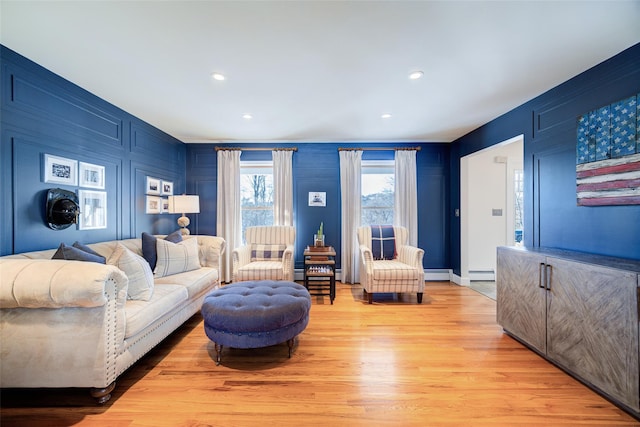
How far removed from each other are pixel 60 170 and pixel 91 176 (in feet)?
1.05

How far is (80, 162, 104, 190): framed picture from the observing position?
98.3 inches

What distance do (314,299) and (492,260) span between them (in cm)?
334

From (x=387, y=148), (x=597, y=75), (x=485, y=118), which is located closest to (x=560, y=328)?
(x=597, y=75)

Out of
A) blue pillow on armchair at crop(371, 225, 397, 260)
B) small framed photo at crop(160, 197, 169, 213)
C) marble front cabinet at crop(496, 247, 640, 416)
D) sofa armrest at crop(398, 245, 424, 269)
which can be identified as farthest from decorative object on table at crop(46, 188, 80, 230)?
A: marble front cabinet at crop(496, 247, 640, 416)

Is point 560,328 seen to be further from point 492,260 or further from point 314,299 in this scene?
point 492,260

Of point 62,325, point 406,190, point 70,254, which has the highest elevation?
point 406,190

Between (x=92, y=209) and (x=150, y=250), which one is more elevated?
(x=92, y=209)

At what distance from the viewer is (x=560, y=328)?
1896mm

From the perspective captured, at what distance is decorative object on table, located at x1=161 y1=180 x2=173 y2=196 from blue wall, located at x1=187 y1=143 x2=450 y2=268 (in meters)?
0.46

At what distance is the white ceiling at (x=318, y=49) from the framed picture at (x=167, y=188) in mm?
1230

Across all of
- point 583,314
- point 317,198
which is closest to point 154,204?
point 317,198

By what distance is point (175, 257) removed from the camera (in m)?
2.82

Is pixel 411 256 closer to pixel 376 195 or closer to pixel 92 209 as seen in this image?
pixel 376 195

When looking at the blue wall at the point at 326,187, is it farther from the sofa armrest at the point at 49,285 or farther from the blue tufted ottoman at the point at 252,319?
the sofa armrest at the point at 49,285
